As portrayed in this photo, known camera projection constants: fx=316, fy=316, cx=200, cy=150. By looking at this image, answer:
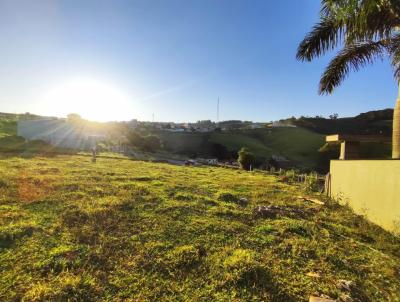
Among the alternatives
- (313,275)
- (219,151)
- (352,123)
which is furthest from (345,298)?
(352,123)

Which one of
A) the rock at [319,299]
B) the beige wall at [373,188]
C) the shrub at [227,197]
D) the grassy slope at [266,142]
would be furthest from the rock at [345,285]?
the grassy slope at [266,142]

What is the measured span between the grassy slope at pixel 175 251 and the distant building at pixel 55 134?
31217 mm

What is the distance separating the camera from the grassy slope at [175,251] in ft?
14.1

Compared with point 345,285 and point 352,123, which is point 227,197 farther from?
point 352,123

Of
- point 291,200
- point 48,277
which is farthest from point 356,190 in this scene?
point 48,277

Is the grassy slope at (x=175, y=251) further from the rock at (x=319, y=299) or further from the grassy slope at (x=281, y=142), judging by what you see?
the grassy slope at (x=281, y=142)

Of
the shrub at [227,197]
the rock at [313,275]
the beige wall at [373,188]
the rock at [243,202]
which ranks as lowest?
the rock at [313,275]

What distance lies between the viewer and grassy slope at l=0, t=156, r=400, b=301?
169 inches

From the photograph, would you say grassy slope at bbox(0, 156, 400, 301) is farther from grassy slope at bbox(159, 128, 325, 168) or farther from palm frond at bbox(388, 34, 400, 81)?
grassy slope at bbox(159, 128, 325, 168)

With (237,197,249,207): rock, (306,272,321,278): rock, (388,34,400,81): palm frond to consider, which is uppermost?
(388,34,400,81): palm frond

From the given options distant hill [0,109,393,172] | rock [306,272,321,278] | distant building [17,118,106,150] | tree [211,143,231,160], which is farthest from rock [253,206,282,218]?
tree [211,143,231,160]

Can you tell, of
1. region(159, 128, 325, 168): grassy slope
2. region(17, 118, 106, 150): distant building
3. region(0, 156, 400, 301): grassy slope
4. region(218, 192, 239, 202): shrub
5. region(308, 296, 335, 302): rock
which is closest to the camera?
region(308, 296, 335, 302): rock

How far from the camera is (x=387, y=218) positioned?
24.7 feet

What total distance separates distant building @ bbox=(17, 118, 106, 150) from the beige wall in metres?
32.5
